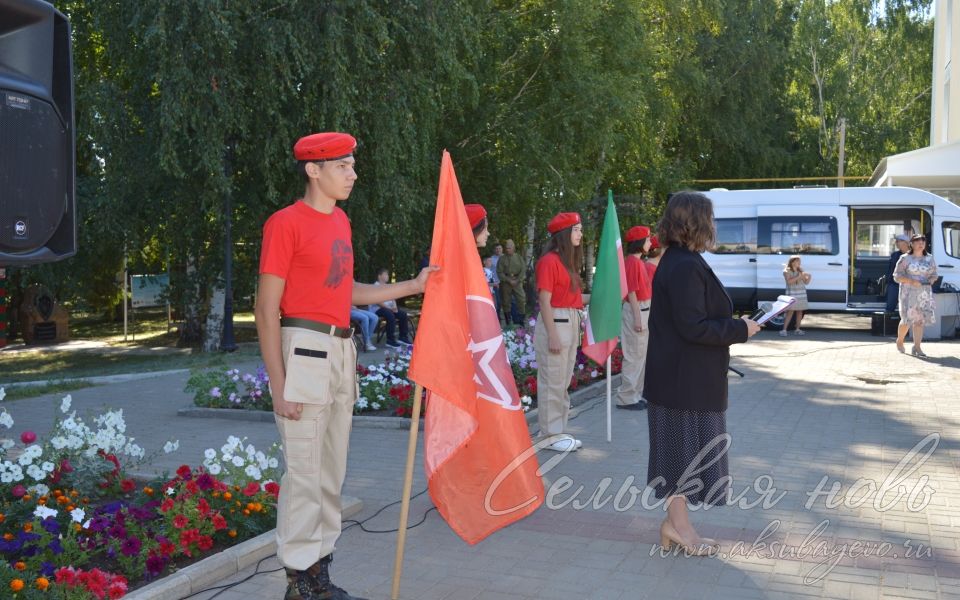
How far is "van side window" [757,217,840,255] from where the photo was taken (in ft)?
67.3

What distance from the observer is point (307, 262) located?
4316mm

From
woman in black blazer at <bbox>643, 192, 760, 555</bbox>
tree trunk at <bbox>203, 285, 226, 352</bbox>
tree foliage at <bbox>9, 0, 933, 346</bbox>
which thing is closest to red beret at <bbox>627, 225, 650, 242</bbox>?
woman in black blazer at <bbox>643, 192, 760, 555</bbox>

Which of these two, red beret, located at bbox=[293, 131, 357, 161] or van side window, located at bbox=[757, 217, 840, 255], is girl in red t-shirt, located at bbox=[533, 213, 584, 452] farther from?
van side window, located at bbox=[757, 217, 840, 255]

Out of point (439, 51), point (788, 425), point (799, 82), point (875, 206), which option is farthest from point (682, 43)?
point (788, 425)

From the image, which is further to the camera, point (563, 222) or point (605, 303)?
point (605, 303)

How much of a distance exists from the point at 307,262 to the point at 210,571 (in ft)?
5.60

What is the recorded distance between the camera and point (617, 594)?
4.75 metres

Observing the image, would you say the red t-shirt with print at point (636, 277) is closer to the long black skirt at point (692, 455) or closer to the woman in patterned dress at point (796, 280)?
the long black skirt at point (692, 455)

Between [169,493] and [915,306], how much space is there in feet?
40.6

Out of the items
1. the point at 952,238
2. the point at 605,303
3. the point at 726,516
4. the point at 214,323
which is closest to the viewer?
the point at 726,516

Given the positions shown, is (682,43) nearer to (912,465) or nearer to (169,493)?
(912,465)

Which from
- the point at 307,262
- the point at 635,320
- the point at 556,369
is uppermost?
the point at 307,262

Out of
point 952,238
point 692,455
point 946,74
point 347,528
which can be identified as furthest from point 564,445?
point 946,74

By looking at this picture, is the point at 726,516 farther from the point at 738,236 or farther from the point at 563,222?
the point at 738,236
